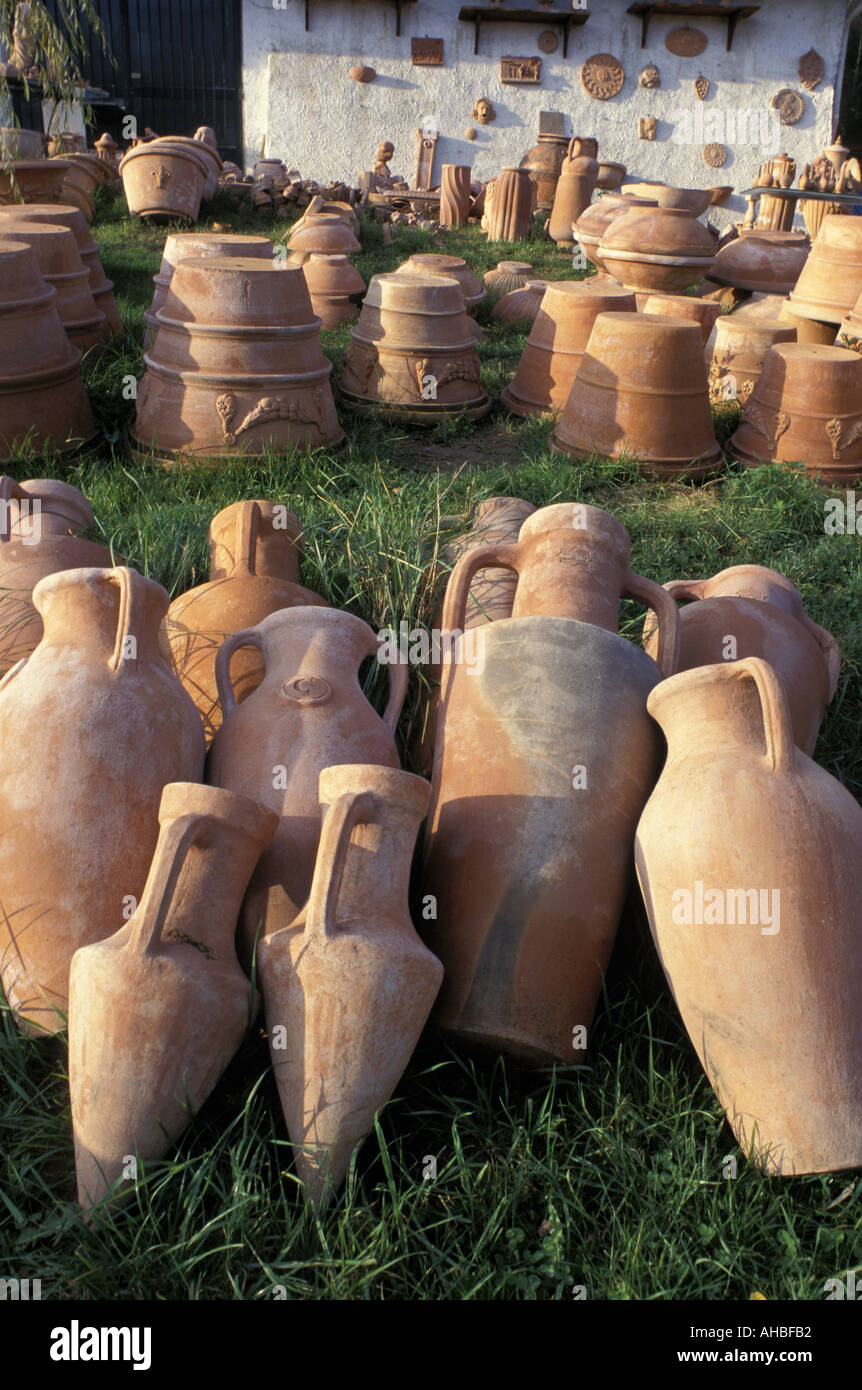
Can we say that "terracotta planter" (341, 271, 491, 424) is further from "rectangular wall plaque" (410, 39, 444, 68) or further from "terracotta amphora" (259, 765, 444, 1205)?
"rectangular wall plaque" (410, 39, 444, 68)

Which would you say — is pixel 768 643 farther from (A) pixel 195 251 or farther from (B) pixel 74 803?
(A) pixel 195 251

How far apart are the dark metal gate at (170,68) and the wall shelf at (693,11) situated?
558 cm

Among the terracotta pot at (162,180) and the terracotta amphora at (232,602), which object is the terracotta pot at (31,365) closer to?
the terracotta amphora at (232,602)

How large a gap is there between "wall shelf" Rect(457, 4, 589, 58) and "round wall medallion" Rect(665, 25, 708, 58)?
1.26 meters

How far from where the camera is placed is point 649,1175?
1792 mm

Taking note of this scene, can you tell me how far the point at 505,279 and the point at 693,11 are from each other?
8.09 metres

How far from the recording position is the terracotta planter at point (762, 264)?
7.72 m

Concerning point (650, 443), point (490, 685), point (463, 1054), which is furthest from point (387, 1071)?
point (650, 443)

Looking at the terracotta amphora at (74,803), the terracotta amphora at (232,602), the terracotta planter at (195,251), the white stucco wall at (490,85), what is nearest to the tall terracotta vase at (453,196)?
the white stucco wall at (490,85)

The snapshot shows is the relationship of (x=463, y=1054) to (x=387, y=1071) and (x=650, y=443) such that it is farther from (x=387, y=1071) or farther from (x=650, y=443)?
(x=650, y=443)

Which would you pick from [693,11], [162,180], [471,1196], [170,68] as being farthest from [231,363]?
[693,11]

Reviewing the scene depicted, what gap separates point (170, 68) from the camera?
14.7m

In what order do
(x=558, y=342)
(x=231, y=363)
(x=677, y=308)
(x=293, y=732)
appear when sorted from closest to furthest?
(x=293, y=732) < (x=231, y=363) < (x=677, y=308) < (x=558, y=342)
